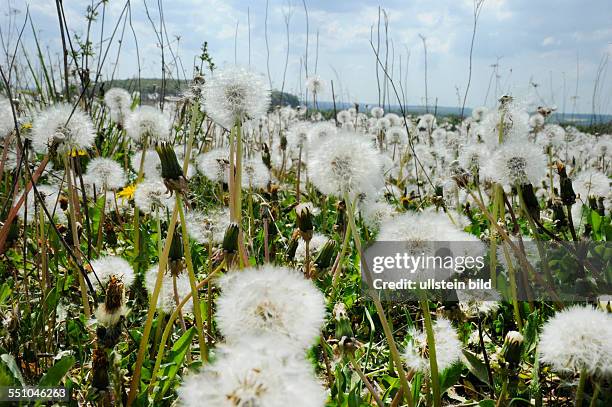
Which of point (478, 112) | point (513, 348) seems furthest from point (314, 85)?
point (513, 348)

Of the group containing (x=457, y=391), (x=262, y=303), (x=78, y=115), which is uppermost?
(x=78, y=115)

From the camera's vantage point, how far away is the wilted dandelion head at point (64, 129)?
216 cm

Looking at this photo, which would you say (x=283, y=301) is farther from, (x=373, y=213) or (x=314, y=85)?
(x=314, y=85)

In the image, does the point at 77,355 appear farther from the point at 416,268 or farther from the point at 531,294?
the point at 531,294

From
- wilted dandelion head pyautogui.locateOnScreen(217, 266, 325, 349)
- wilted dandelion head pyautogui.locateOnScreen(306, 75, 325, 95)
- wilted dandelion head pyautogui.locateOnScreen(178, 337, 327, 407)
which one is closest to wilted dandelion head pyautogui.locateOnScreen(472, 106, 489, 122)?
wilted dandelion head pyautogui.locateOnScreen(306, 75, 325, 95)

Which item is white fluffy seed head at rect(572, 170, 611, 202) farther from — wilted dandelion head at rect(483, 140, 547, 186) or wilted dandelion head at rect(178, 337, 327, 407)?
wilted dandelion head at rect(178, 337, 327, 407)

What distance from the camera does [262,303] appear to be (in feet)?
3.52

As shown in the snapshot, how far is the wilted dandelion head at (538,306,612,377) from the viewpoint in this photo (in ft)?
3.83

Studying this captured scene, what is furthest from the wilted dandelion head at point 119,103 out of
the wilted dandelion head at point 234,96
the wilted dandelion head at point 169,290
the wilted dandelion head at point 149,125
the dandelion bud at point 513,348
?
the dandelion bud at point 513,348

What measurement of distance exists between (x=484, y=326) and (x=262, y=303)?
5.14ft

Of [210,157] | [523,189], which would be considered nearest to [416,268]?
[523,189]

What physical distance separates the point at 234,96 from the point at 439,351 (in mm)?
1139

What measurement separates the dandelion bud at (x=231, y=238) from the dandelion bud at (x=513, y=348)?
867mm

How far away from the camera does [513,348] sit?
1.44 m
